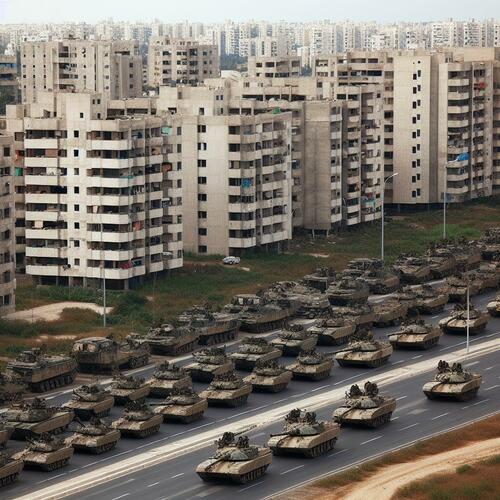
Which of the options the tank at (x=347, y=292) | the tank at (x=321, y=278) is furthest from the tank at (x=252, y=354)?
the tank at (x=321, y=278)

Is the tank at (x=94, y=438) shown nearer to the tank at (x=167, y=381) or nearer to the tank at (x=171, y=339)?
the tank at (x=167, y=381)

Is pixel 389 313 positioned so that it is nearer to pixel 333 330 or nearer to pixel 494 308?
pixel 333 330

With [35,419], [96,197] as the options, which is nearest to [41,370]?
[35,419]

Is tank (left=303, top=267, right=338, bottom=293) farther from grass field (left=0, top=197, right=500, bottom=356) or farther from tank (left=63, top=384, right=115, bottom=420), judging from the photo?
tank (left=63, top=384, right=115, bottom=420)

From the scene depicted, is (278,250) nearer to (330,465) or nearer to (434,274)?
(434,274)

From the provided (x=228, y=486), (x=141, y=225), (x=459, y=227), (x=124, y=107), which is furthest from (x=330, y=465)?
(x=459, y=227)

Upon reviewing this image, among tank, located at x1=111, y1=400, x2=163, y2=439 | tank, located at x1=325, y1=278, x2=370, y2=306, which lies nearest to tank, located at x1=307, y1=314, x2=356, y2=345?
tank, located at x1=325, y1=278, x2=370, y2=306
